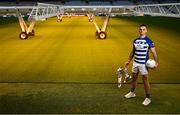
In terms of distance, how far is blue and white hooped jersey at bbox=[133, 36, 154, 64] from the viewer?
9.41 meters

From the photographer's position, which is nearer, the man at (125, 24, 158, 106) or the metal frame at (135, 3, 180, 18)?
the man at (125, 24, 158, 106)

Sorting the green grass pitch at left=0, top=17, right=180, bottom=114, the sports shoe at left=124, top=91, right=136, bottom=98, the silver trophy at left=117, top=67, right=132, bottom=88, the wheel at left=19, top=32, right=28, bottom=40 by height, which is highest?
the silver trophy at left=117, top=67, right=132, bottom=88

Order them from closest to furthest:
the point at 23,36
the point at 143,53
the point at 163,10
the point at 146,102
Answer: the point at 146,102 → the point at 143,53 → the point at 163,10 → the point at 23,36

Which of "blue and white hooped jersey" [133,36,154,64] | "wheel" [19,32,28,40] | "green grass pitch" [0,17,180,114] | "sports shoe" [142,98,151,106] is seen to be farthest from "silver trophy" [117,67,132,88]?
"wheel" [19,32,28,40]

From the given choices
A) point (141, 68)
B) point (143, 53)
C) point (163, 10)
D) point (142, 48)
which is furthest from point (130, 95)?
point (163, 10)

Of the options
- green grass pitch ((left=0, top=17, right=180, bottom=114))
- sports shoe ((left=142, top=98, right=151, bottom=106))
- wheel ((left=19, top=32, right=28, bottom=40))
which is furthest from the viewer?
wheel ((left=19, top=32, right=28, bottom=40))

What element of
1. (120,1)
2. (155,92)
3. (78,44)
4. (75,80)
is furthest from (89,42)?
(120,1)

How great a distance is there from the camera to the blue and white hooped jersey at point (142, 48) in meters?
9.41

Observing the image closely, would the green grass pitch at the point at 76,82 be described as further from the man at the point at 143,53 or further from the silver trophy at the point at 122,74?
the man at the point at 143,53

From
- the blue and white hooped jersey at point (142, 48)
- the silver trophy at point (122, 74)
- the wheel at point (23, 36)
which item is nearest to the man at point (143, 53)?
the blue and white hooped jersey at point (142, 48)

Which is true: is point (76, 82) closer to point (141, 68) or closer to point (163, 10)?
point (141, 68)

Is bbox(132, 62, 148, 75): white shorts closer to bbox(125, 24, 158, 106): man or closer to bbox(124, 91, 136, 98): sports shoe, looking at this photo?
bbox(125, 24, 158, 106): man

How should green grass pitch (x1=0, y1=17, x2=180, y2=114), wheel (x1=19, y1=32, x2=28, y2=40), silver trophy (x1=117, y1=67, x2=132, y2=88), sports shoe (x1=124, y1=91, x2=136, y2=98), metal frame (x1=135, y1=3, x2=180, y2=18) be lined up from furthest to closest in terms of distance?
wheel (x1=19, y1=32, x2=28, y2=40) < metal frame (x1=135, y1=3, x2=180, y2=18) < silver trophy (x1=117, y1=67, x2=132, y2=88) < sports shoe (x1=124, y1=91, x2=136, y2=98) < green grass pitch (x1=0, y1=17, x2=180, y2=114)

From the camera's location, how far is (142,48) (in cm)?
947
